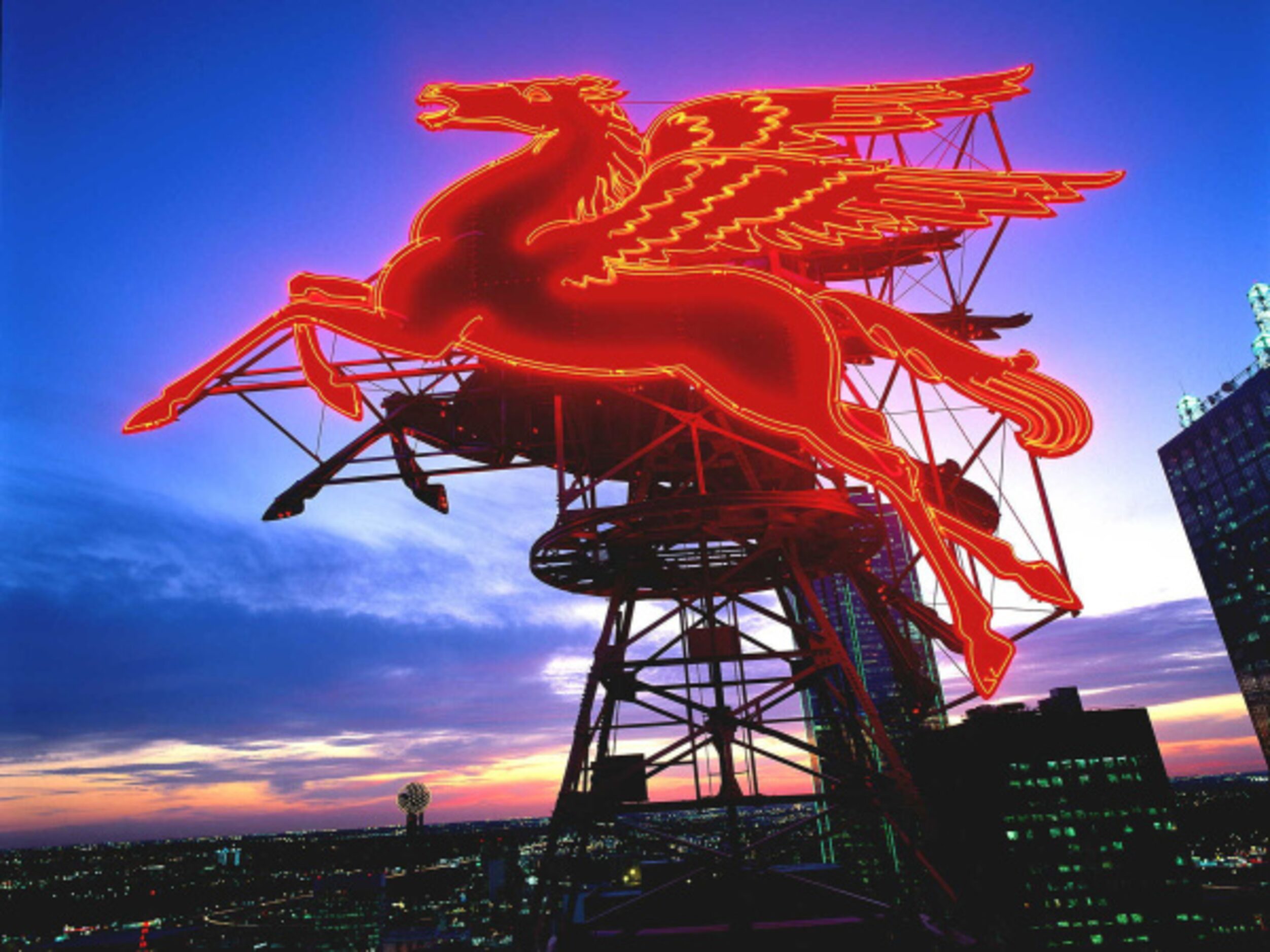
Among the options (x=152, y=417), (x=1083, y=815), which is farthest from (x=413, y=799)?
(x=1083, y=815)

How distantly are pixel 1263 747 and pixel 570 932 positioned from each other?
130520mm

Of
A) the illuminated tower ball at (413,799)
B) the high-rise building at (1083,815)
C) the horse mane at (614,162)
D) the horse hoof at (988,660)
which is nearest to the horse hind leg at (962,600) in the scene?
the horse hoof at (988,660)

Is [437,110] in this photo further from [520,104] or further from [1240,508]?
[1240,508]

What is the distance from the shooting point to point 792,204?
410 inches

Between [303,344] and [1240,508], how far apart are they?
428ft

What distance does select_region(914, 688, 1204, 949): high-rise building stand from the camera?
87875 mm

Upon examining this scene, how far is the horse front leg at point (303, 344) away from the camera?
10.5m

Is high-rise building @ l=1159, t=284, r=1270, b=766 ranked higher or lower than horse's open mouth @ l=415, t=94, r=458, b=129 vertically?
higher

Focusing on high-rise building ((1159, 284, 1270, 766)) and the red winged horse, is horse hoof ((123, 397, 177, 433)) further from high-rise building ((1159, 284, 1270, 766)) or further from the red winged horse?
high-rise building ((1159, 284, 1270, 766))

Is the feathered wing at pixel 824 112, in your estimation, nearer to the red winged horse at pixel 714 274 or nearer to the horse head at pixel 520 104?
the red winged horse at pixel 714 274

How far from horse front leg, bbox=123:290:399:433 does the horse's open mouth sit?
10.2 feet

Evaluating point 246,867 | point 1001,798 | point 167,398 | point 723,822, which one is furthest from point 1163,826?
point 246,867

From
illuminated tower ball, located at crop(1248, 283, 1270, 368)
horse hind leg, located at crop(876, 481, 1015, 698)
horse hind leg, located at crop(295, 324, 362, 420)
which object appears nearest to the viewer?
horse hind leg, located at crop(876, 481, 1015, 698)

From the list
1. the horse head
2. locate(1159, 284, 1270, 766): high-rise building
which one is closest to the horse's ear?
the horse head
